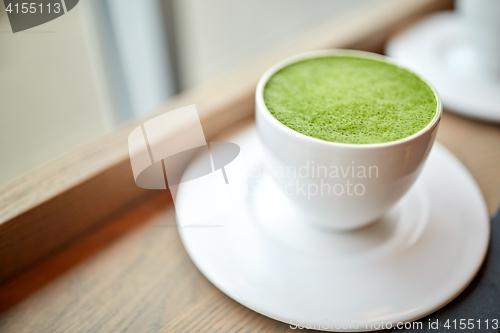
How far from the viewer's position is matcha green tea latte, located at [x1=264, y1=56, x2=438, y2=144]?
386 mm

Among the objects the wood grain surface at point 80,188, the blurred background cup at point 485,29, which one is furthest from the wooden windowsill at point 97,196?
the blurred background cup at point 485,29

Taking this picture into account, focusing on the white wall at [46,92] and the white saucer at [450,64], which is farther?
the white saucer at [450,64]

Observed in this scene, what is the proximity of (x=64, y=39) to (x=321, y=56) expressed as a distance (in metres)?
0.35

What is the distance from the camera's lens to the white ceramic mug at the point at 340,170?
14.3 inches

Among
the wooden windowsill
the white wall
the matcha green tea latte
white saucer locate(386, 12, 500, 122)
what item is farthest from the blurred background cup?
the white wall

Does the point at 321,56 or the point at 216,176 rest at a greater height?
the point at 321,56

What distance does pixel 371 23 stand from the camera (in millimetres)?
767

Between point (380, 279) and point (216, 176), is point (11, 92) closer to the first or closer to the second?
point (216, 176)

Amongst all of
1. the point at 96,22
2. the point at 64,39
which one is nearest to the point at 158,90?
the point at 96,22

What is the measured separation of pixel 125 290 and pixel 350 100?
1.01 ft

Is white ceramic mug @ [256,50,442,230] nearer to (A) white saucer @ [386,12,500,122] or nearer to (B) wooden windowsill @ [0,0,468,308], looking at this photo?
(B) wooden windowsill @ [0,0,468,308]

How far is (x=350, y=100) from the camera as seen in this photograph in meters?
0.43

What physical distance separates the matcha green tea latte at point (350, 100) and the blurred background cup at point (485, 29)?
260 millimetres

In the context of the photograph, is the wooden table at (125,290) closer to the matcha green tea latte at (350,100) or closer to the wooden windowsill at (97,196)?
the wooden windowsill at (97,196)
